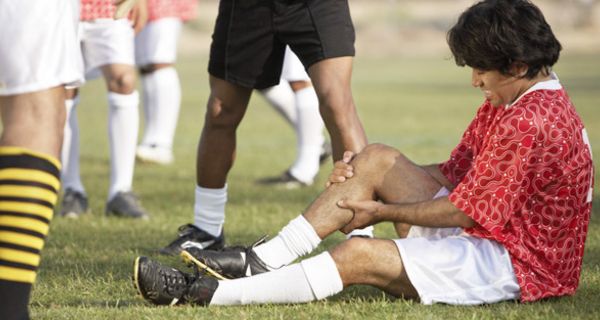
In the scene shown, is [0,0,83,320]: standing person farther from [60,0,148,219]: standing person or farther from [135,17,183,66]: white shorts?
[135,17,183,66]: white shorts

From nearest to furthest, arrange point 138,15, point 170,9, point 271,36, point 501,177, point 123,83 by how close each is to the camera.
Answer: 1. point 501,177
2. point 271,36
3. point 123,83
4. point 138,15
5. point 170,9

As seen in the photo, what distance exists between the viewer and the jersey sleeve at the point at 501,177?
13.0ft

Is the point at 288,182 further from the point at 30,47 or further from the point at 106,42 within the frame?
the point at 30,47

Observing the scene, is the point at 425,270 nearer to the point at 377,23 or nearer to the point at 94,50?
the point at 94,50

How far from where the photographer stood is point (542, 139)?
3975mm

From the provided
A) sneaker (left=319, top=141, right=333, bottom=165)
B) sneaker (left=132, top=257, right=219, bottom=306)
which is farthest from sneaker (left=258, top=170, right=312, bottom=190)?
sneaker (left=132, top=257, right=219, bottom=306)

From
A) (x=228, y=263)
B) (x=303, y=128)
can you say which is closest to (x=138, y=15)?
(x=303, y=128)

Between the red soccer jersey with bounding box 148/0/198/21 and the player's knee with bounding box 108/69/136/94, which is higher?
the player's knee with bounding box 108/69/136/94

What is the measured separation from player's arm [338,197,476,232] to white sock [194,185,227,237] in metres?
1.41

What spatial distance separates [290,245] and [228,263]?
0.25 meters

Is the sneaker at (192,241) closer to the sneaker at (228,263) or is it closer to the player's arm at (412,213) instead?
the sneaker at (228,263)

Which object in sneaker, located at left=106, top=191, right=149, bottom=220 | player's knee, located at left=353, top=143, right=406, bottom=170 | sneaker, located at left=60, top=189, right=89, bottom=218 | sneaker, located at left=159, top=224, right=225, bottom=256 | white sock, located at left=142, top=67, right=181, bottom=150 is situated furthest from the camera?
white sock, located at left=142, top=67, right=181, bottom=150

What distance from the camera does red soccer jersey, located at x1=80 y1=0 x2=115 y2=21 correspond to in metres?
6.98

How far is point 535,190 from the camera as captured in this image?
13.2 ft
